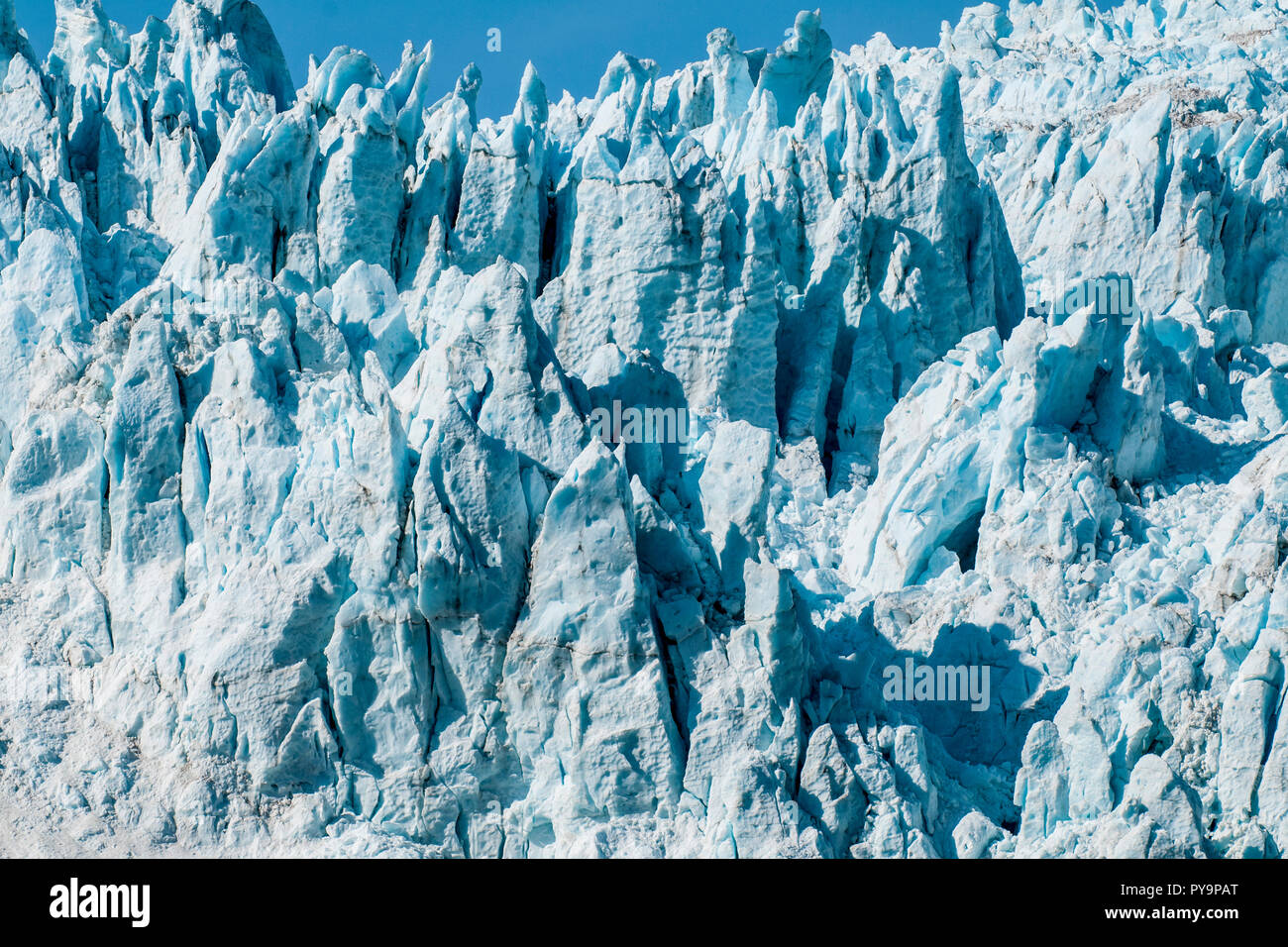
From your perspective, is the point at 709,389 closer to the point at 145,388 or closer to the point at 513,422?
the point at 513,422

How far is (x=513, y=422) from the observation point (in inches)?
1319

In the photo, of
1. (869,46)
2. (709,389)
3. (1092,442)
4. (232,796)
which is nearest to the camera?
(232,796)

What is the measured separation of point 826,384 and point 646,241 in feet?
20.8

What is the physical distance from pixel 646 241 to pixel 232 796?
790 inches

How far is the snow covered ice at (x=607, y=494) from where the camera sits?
2948 centimetres

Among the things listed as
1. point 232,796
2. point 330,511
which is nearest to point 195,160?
point 330,511

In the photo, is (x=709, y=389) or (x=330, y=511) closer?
(x=330, y=511)

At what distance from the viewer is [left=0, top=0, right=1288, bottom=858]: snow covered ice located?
29484 mm

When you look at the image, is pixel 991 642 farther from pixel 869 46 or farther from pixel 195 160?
pixel 869 46

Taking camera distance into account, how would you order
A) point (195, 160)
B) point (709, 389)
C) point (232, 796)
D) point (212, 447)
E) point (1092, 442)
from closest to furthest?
point (232, 796) < point (212, 447) < point (1092, 442) < point (709, 389) < point (195, 160)

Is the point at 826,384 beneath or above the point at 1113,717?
above

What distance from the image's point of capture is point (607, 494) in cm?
3059

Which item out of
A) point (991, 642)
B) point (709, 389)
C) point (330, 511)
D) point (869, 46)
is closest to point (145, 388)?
point (330, 511)

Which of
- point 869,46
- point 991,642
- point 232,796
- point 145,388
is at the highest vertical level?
point 869,46
